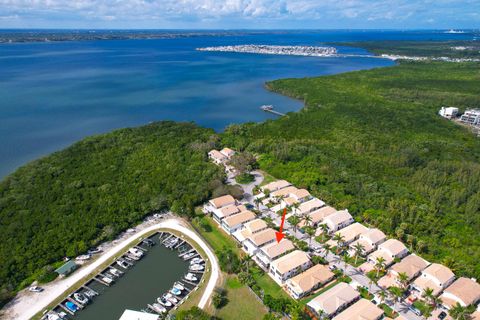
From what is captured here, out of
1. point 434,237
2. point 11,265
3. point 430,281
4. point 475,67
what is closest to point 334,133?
point 434,237

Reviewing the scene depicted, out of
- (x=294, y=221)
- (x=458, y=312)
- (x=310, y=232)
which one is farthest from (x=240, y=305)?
(x=458, y=312)

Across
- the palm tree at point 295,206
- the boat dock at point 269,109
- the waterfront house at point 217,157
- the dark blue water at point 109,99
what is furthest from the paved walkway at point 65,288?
the boat dock at point 269,109

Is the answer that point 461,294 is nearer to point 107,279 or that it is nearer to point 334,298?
point 334,298

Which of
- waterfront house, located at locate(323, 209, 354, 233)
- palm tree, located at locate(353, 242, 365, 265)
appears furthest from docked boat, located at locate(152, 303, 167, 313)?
waterfront house, located at locate(323, 209, 354, 233)

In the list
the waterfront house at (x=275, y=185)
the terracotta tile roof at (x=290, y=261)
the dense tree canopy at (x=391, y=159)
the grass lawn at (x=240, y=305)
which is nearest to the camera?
the grass lawn at (x=240, y=305)

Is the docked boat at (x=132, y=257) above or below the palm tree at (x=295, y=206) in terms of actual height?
below

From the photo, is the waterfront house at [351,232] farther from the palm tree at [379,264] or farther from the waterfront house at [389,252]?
the palm tree at [379,264]

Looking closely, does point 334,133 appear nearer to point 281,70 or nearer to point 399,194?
point 399,194
